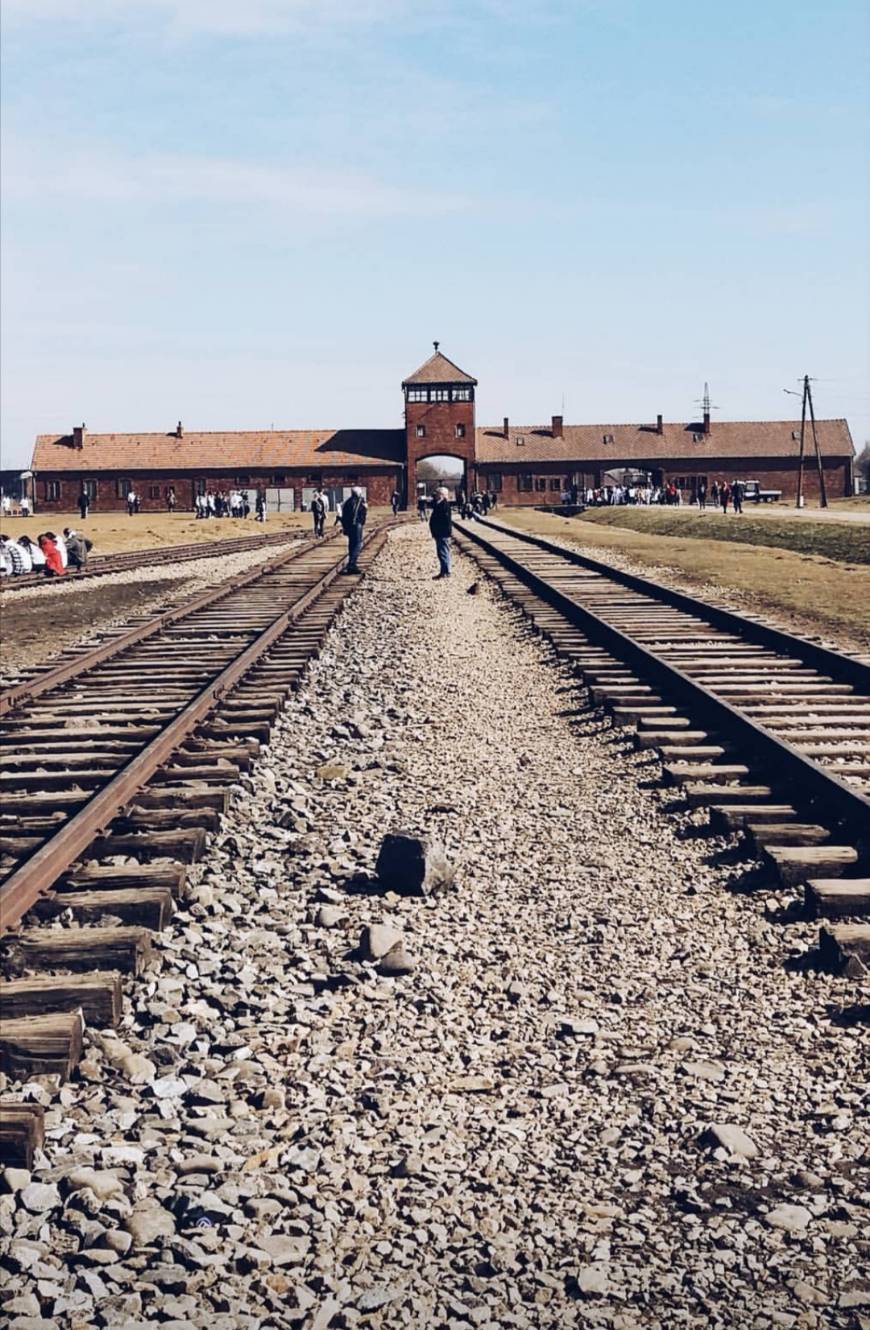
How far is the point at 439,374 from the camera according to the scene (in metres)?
104

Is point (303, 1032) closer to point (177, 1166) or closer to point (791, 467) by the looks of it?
point (177, 1166)

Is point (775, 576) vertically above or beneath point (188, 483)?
beneath

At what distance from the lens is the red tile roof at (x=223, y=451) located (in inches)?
4040

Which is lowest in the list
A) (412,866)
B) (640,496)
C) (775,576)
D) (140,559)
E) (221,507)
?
(412,866)

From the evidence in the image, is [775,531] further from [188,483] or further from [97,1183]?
[188,483]

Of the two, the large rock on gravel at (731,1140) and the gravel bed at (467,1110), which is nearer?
the gravel bed at (467,1110)

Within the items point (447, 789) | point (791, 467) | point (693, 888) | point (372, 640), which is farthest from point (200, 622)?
point (791, 467)

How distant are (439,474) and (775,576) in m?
85.9

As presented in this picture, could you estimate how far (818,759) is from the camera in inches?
335

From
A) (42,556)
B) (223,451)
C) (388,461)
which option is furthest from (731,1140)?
(223,451)

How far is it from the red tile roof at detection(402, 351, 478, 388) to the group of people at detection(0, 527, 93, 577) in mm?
75880

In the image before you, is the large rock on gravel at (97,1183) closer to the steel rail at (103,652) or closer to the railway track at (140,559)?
the steel rail at (103,652)

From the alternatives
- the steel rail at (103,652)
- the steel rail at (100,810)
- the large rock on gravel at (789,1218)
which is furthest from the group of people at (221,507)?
the large rock on gravel at (789,1218)

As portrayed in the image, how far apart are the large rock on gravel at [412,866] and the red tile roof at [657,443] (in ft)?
343
